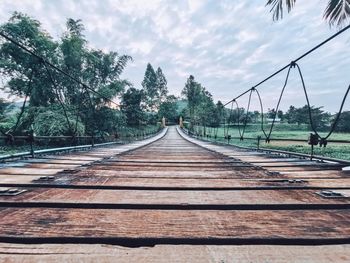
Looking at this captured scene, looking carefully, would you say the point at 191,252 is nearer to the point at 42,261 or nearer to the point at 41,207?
the point at 42,261

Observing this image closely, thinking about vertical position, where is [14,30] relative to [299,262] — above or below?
above

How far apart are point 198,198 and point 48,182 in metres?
1.03

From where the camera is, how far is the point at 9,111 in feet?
66.1

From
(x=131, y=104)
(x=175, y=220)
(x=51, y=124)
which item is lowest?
(x=175, y=220)

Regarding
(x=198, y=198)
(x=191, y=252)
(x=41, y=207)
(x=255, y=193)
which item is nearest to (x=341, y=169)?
(x=255, y=193)

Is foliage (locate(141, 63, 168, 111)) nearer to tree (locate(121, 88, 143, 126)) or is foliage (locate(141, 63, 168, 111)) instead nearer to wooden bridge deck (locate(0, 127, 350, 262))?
tree (locate(121, 88, 143, 126))

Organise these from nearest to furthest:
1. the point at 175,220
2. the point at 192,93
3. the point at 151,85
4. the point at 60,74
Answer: the point at 175,220 → the point at 60,74 → the point at 192,93 → the point at 151,85

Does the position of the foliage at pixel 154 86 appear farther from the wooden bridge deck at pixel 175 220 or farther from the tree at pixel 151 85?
the wooden bridge deck at pixel 175 220

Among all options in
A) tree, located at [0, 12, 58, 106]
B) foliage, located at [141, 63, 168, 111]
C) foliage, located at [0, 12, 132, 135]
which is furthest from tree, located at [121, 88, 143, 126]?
foliage, located at [141, 63, 168, 111]

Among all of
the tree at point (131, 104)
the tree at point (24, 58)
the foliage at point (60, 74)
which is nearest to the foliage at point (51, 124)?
the foliage at point (60, 74)

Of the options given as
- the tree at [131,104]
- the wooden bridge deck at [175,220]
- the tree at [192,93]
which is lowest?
the wooden bridge deck at [175,220]

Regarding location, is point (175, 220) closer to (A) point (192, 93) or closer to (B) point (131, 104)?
(B) point (131, 104)

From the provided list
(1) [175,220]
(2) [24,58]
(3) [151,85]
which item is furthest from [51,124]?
(3) [151,85]

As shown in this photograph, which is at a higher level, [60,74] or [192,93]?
[192,93]
